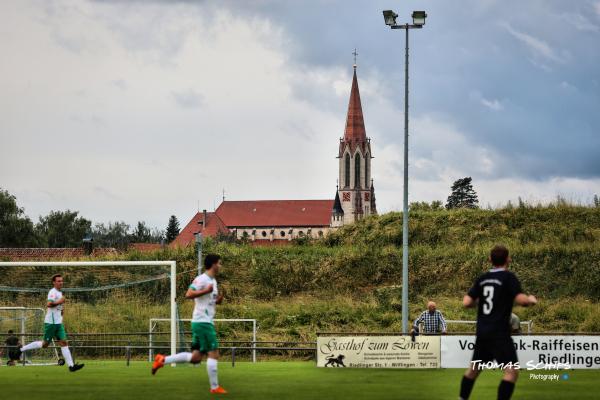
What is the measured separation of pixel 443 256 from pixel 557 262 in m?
5.55

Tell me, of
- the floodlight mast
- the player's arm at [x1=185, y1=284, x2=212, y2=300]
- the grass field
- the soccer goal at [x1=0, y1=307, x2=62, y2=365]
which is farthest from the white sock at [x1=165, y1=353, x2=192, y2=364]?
the soccer goal at [x1=0, y1=307, x2=62, y2=365]

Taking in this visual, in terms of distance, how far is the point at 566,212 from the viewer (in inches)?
2095

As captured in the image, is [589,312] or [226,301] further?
[226,301]

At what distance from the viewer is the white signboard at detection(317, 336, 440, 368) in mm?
24156

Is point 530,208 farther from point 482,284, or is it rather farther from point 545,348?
point 482,284

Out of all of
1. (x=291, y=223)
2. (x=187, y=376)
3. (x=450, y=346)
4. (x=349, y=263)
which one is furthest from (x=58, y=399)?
(x=291, y=223)

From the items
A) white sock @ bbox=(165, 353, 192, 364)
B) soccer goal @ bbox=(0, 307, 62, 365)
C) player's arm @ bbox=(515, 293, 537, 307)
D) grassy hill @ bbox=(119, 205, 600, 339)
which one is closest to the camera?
player's arm @ bbox=(515, 293, 537, 307)

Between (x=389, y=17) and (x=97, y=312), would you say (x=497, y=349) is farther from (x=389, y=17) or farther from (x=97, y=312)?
(x=97, y=312)

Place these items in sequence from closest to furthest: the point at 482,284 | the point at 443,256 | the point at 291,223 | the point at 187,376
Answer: the point at 482,284
the point at 187,376
the point at 443,256
the point at 291,223

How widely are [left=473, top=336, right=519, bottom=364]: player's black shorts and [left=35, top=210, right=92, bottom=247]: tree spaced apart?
120 meters

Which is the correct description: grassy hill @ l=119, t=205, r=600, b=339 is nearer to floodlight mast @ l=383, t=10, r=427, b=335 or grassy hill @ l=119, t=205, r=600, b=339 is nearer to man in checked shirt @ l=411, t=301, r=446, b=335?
floodlight mast @ l=383, t=10, r=427, b=335

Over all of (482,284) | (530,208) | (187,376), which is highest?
(530,208)

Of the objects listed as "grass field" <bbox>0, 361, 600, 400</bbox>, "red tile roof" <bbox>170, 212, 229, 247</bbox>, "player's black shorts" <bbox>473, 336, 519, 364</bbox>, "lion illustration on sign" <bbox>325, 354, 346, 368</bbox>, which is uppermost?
"red tile roof" <bbox>170, 212, 229, 247</bbox>

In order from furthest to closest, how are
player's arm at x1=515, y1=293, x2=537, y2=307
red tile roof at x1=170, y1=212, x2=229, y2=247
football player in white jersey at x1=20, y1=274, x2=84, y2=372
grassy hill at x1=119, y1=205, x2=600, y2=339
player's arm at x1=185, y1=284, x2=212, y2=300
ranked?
red tile roof at x1=170, y1=212, x2=229, y2=247 < grassy hill at x1=119, y1=205, x2=600, y2=339 < football player in white jersey at x1=20, y1=274, x2=84, y2=372 < player's arm at x1=185, y1=284, x2=212, y2=300 < player's arm at x1=515, y1=293, x2=537, y2=307
